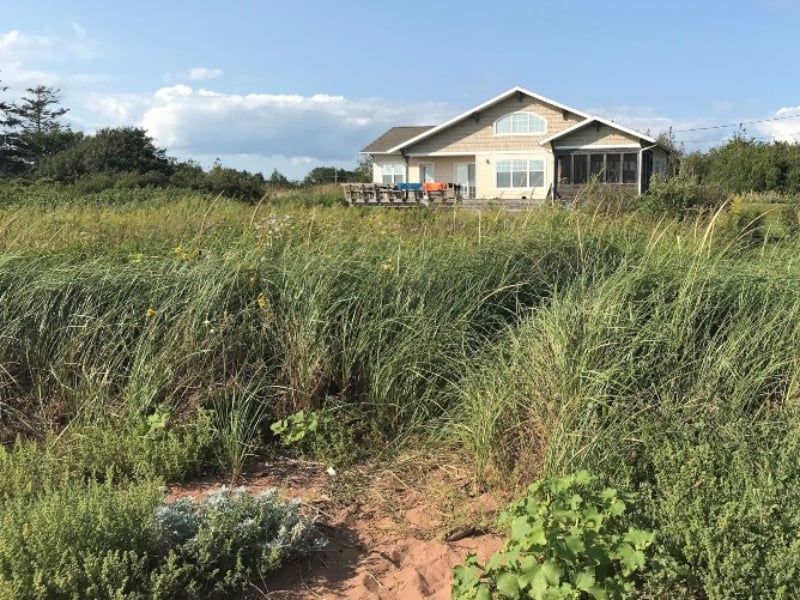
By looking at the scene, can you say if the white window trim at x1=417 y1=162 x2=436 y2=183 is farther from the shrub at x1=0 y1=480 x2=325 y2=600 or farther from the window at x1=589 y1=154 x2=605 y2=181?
the shrub at x1=0 y1=480 x2=325 y2=600

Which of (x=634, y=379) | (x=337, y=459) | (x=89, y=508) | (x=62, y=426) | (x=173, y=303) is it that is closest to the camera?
(x=89, y=508)

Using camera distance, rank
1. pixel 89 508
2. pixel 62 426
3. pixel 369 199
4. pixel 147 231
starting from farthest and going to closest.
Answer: pixel 369 199 < pixel 147 231 < pixel 62 426 < pixel 89 508

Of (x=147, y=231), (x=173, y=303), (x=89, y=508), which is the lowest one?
(x=89, y=508)

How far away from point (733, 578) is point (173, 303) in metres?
3.39

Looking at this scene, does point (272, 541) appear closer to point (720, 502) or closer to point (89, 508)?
point (89, 508)

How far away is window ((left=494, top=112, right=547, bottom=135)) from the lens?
1407 inches

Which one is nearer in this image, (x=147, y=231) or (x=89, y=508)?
(x=89, y=508)

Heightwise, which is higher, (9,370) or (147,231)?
(147,231)

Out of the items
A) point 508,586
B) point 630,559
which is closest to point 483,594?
point 508,586

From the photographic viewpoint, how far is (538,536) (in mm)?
2068

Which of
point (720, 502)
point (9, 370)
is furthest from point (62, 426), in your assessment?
point (720, 502)

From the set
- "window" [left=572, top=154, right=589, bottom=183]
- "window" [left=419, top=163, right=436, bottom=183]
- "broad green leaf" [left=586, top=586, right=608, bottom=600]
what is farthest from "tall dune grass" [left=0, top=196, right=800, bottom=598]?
"window" [left=419, top=163, right=436, bottom=183]

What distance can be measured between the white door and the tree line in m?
10.7

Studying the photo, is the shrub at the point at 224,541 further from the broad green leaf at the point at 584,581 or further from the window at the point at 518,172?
the window at the point at 518,172
